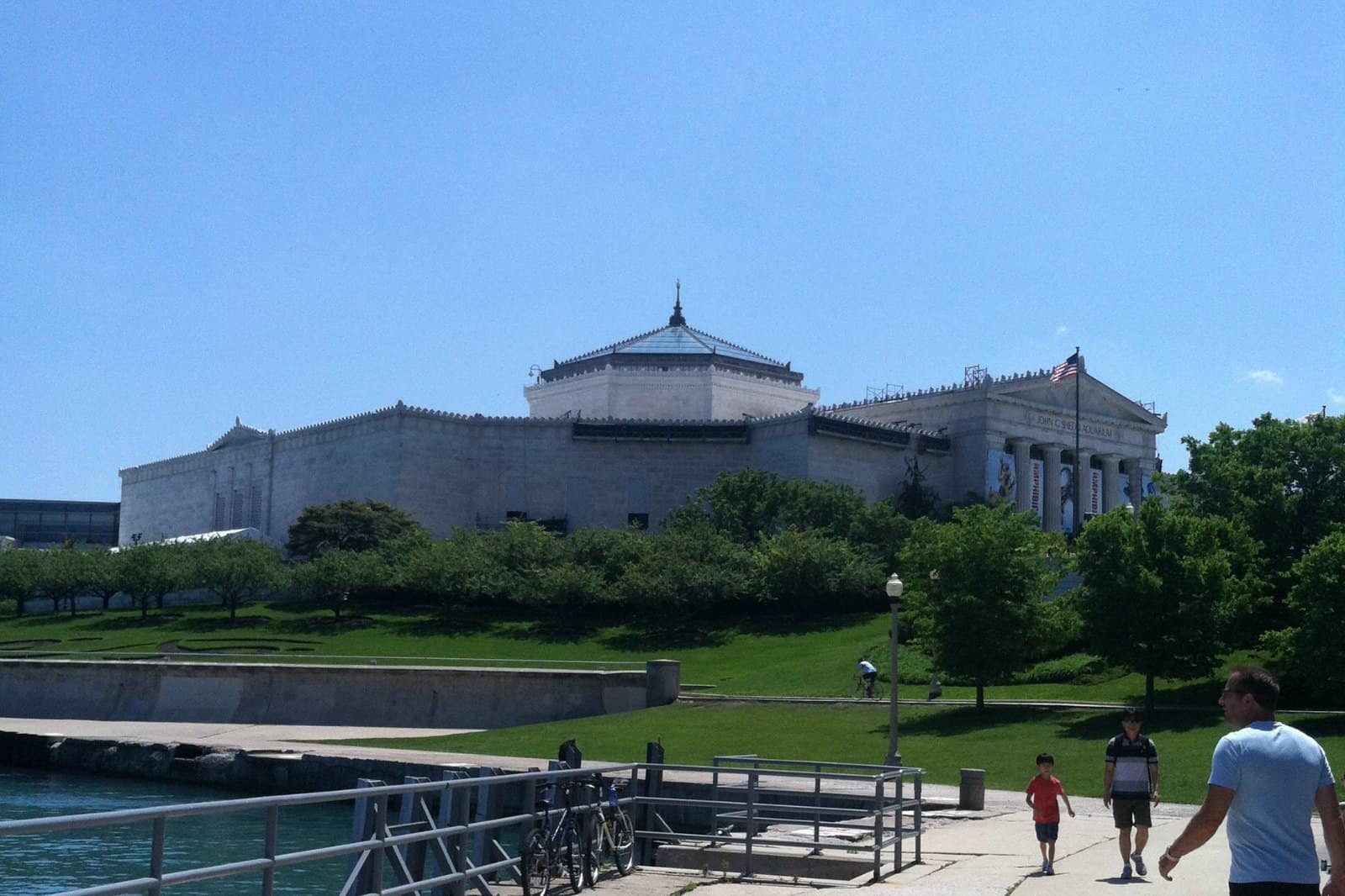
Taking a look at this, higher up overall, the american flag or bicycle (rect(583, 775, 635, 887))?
the american flag

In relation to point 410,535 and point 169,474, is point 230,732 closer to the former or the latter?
point 410,535

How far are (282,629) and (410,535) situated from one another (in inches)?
563

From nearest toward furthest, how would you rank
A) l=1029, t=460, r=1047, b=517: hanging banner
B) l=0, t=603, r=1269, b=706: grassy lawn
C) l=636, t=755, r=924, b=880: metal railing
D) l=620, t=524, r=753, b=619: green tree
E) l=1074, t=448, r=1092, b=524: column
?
1. l=636, t=755, r=924, b=880: metal railing
2. l=0, t=603, r=1269, b=706: grassy lawn
3. l=620, t=524, r=753, b=619: green tree
4. l=1029, t=460, r=1047, b=517: hanging banner
5. l=1074, t=448, r=1092, b=524: column

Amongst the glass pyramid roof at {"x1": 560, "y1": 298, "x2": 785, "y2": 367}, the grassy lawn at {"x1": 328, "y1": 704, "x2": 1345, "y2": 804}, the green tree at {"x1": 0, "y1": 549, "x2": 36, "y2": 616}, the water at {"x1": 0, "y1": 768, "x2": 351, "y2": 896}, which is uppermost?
the glass pyramid roof at {"x1": 560, "y1": 298, "x2": 785, "y2": 367}

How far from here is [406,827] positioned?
1581 cm

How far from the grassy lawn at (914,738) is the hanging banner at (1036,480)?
67655 millimetres

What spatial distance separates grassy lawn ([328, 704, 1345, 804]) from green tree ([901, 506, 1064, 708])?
5.65 ft

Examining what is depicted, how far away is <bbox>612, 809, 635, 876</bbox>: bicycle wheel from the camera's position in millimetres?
19680

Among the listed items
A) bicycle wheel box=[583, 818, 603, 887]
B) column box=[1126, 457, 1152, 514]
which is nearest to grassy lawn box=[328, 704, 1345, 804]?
bicycle wheel box=[583, 818, 603, 887]

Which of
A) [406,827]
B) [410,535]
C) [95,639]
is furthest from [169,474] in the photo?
[406,827]

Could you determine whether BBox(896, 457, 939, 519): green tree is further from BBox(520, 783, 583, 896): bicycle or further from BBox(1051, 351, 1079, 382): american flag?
BBox(520, 783, 583, 896): bicycle

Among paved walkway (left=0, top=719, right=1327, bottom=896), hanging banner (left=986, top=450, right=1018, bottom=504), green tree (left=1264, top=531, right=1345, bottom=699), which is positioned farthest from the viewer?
hanging banner (left=986, top=450, right=1018, bottom=504)

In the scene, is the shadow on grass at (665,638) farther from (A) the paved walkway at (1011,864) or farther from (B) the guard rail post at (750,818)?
(B) the guard rail post at (750,818)

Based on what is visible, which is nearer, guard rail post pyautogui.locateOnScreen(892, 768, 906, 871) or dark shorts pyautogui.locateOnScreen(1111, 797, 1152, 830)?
dark shorts pyautogui.locateOnScreen(1111, 797, 1152, 830)
